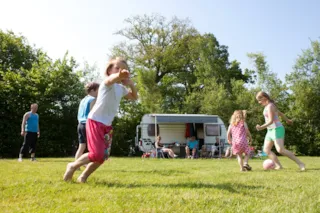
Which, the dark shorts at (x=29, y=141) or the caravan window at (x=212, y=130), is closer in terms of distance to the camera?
the dark shorts at (x=29, y=141)

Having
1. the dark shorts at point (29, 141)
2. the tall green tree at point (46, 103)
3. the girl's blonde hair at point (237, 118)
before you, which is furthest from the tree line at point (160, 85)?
the girl's blonde hair at point (237, 118)

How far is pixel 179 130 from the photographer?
17.7 m

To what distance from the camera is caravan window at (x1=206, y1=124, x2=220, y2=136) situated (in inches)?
663

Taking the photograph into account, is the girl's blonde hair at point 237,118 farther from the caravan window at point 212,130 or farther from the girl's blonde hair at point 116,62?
the caravan window at point 212,130

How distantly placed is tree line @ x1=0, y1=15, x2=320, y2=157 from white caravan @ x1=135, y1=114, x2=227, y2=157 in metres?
2.41

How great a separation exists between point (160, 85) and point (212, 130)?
15469 millimetres

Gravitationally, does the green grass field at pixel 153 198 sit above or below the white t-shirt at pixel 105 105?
below

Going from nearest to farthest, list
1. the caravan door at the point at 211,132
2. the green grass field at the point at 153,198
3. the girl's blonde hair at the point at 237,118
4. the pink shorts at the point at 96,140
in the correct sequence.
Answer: the green grass field at the point at 153,198, the pink shorts at the point at 96,140, the girl's blonde hair at the point at 237,118, the caravan door at the point at 211,132

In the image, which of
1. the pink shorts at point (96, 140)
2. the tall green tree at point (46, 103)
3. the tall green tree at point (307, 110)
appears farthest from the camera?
the tall green tree at point (307, 110)

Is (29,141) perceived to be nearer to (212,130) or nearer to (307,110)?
(212,130)

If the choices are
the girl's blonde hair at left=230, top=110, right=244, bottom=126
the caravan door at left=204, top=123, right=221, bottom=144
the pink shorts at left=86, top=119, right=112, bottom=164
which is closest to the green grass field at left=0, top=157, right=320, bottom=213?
the pink shorts at left=86, top=119, right=112, bottom=164

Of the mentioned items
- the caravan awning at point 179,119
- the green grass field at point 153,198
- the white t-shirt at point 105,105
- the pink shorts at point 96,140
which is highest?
the caravan awning at point 179,119

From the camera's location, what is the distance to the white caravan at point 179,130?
52.7ft

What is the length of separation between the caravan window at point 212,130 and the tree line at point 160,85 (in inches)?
179
